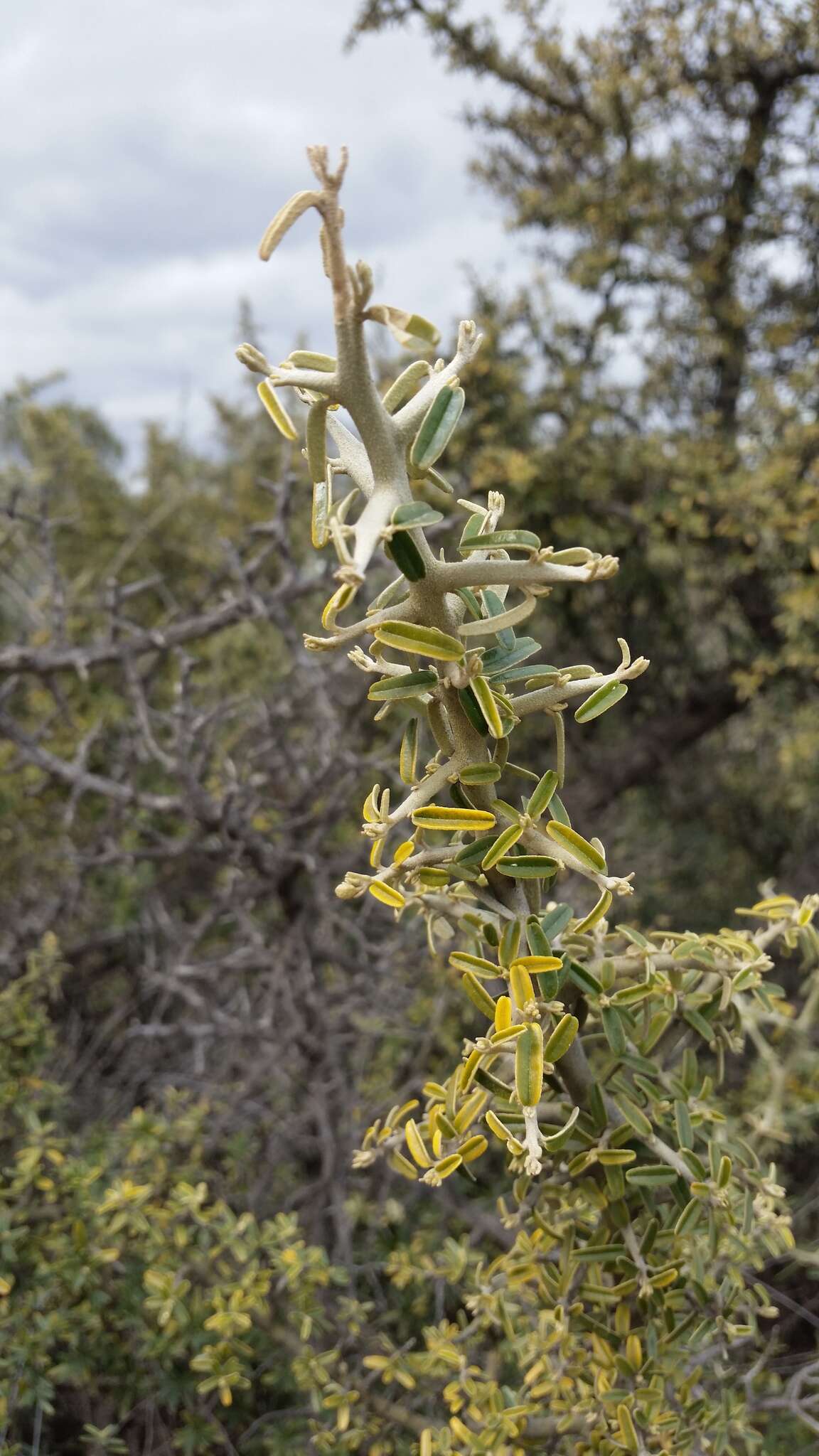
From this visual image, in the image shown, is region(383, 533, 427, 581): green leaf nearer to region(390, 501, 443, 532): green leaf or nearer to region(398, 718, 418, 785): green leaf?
region(390, 501, 443, 532): green leaf

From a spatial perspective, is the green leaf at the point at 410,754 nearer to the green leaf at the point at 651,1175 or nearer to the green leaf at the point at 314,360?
the green leaf at the point at 314,360

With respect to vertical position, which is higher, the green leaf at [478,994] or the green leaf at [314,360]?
the green leaf at [314,360]

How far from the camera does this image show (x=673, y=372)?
11.6 ft

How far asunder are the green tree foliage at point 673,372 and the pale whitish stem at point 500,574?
2.31 m

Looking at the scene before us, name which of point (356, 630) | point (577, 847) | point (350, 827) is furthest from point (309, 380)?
point (350, 827)

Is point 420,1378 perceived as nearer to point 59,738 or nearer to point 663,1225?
point 663,1225

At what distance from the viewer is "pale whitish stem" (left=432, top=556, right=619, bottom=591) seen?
0.64m

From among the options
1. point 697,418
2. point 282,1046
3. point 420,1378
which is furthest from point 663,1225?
point 697,418

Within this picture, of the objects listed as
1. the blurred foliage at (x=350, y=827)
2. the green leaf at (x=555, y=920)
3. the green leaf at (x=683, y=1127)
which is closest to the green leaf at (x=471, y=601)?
the green leaf at (x=555, y=920)

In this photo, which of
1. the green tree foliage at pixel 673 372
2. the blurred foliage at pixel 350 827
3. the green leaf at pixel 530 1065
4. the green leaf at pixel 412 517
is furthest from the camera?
the green tree foliage at pixel 673 372

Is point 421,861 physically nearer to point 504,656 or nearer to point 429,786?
point 429,786

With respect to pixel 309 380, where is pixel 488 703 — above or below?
below

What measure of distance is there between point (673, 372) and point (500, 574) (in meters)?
3.33

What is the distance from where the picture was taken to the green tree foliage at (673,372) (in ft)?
9.69
